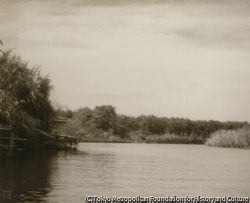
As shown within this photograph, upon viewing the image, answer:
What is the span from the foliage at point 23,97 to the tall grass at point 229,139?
779cm

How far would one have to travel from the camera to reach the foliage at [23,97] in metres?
12.2

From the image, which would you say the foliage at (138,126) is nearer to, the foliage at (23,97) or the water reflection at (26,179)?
the foliage at (23,97)

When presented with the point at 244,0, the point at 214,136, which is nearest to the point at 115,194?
the point at 244,0

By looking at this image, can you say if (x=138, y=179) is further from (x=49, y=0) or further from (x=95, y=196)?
(x=49, y=0)

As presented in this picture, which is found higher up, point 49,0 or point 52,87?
point 49,0

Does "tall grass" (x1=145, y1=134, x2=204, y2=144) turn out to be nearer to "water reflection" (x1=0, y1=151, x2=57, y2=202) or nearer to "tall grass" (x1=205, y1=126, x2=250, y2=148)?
"tall grass" (x1=205, y1=126, x2=250, y2=148)

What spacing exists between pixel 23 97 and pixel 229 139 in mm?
9719

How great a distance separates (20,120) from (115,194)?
6.95 m

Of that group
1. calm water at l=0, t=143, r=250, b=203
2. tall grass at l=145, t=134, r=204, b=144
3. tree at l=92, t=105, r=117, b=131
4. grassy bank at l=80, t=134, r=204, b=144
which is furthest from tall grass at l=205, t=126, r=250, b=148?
tree at l=92, t=105, r=117, b=131

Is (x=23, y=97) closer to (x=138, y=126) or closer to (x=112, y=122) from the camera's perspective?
(x=112, y=122)

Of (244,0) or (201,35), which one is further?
(201,35)

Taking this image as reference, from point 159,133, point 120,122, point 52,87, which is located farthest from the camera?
point 159,133

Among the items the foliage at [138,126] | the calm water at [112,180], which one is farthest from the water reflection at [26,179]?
the foliage at [138,126]

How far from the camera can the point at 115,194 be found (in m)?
7.43
